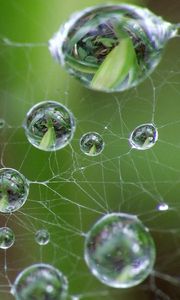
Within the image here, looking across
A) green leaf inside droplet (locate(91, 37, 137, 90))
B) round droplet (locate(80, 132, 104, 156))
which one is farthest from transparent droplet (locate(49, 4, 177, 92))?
round droplet (locate(80, 132, 104, 156))

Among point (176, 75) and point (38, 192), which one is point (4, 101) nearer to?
point (38, 192)

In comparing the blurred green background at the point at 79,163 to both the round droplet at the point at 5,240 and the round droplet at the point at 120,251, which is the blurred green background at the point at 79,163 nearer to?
the round droplet at the point at 5,240

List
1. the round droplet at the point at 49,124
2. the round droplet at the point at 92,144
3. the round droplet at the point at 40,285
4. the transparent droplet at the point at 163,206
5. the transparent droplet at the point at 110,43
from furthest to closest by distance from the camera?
the transparent droplet at the point at 163,206 → the round droplet at the point at 92,144 → the round droplet at the point at 49,124 → the round droplet at the point at 40,285 → the transparent droplet at the point at 110,43

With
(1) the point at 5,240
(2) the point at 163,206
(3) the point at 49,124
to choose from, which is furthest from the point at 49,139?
(2) the point at 163,206

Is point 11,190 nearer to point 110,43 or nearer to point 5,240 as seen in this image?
point 5,240

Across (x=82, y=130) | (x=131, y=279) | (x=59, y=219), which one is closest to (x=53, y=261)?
(x=59, y=219)

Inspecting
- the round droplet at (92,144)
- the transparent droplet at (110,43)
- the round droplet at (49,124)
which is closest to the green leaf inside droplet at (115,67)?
the transparent droplet at (110,43)

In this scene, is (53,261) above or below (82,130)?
below
